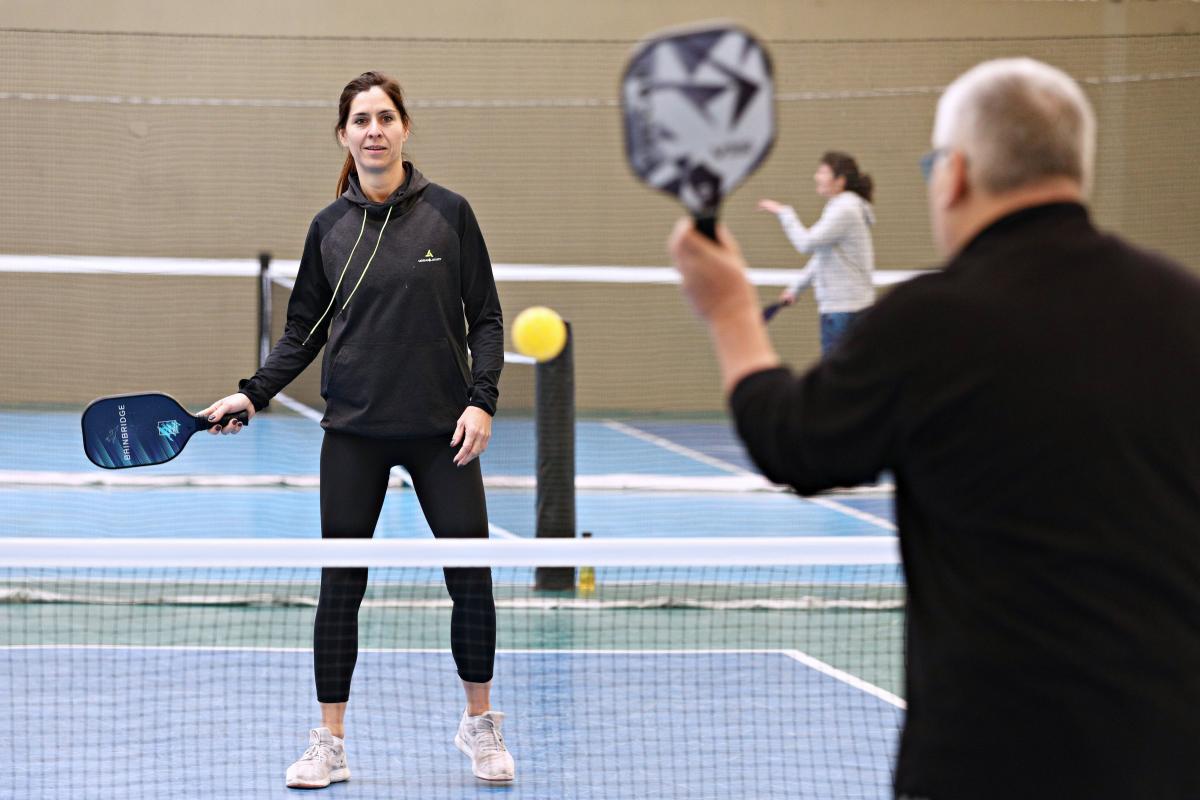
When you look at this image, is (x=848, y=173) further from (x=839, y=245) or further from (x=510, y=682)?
(x=510, y=682)

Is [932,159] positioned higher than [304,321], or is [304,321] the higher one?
[932,159]

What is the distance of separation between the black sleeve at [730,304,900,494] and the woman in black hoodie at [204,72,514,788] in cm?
256

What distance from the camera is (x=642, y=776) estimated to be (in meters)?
4.39

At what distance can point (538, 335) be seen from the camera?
3234mm

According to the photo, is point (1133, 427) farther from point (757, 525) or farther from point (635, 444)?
point (635, 444)

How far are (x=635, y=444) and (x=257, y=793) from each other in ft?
28.5

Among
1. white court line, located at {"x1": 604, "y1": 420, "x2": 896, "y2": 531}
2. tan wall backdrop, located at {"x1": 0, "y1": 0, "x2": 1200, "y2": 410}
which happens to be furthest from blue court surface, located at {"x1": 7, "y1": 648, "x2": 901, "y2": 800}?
tan wall backdrop, located at {"x1": 0, "y1": 0, "x2": 1200, "y2": 410}

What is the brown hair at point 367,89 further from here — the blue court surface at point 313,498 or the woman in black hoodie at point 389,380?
A: the blue court surface at point 313,498

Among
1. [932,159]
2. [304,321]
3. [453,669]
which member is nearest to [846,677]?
[453,669]

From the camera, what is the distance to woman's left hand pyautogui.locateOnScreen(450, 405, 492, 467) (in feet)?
13.6

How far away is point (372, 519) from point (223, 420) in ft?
1.70

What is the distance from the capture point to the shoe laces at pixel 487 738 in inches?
170

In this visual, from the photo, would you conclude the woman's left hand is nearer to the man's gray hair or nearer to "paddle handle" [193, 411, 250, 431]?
"paddle handle" [193, 411, 250, 431]

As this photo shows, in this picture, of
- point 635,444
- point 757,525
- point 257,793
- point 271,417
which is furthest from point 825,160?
point 271,417
